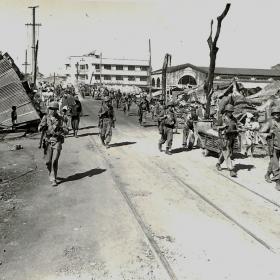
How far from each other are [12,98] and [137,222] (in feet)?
58.2

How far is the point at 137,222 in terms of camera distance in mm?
7129

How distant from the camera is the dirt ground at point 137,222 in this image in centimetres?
541

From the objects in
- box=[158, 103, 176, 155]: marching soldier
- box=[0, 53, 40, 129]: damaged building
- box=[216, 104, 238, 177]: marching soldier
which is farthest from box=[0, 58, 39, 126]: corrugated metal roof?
box=[216, 104, 238, 177]: marching soldier

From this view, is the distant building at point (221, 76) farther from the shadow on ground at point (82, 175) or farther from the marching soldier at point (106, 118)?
the shadow on ground at point (82, 175)

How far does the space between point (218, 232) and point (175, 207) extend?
4.87 feet

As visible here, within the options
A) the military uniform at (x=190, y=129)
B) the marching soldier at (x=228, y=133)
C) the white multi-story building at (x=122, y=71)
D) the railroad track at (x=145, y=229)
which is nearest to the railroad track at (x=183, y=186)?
the railroad track at (x=145, y=229)

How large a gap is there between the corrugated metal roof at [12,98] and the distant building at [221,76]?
119 feet

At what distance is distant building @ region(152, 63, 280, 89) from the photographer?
56.4m

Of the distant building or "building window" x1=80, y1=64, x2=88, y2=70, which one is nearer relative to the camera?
the distant building

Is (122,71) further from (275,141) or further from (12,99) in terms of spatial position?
(275,141)

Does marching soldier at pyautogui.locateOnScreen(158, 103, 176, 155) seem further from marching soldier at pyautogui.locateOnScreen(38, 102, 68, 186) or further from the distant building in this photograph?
the distant building

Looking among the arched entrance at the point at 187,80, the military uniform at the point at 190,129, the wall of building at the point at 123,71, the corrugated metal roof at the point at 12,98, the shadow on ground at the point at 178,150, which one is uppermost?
the wall of building at the point at 123,71

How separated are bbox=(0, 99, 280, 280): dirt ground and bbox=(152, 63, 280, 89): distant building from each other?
151ft

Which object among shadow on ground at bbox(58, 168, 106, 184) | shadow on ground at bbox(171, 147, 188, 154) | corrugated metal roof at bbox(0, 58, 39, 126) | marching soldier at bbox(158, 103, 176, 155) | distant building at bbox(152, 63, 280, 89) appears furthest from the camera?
Answer: distant building at bbox(152, 63, 280, 89)
